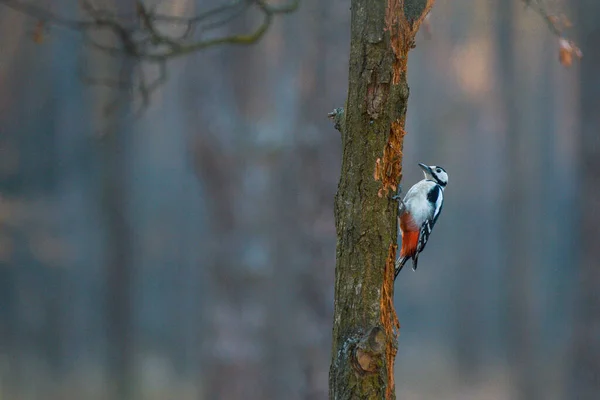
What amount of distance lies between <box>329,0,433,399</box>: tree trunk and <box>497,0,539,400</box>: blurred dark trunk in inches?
266

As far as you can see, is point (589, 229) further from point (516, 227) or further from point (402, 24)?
point (402, 24)

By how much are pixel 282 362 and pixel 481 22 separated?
4.91 metres

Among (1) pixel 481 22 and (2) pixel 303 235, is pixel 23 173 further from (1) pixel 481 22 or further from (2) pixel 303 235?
(1) pixel 481 22

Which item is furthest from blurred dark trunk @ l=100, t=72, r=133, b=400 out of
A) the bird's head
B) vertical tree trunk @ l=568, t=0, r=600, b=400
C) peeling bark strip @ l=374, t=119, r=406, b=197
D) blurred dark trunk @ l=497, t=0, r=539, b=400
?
peeling bark strip @ l=374, t=119, r=406, b=197

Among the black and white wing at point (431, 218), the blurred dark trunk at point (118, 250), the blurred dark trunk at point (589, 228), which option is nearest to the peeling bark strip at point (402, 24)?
the black and white wing at point (431, 218)

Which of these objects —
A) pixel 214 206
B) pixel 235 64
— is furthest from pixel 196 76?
pixel 214 206

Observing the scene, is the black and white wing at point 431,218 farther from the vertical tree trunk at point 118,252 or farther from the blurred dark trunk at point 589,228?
the vertical tree trunk at point 118,252

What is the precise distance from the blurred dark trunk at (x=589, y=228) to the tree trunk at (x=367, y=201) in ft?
12.4

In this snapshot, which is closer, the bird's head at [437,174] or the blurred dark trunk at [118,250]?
the bird's head at [437,174]

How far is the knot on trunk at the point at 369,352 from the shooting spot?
7.51 feet

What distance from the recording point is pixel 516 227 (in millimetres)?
9000

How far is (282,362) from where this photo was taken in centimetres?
618

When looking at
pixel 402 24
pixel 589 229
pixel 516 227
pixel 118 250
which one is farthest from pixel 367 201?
pixel 516 227

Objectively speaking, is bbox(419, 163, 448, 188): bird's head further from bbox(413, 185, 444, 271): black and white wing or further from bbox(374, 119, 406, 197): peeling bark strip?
bbox(374, 119, 406, 197): peeling bark strip
